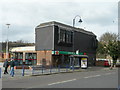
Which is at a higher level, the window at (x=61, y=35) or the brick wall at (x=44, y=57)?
the window at (x=61, y=35)

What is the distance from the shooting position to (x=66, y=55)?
43156 millimetres

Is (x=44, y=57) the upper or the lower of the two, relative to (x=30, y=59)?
upper

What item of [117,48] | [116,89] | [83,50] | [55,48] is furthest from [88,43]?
[116,89]

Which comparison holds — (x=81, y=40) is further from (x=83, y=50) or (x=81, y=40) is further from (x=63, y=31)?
(x=63, y=31)

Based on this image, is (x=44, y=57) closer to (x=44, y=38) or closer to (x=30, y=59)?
(x=44, y=38)

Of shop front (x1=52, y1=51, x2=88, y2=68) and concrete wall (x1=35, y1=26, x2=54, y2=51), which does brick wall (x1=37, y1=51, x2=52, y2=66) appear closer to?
shop front (x1=52, y1=51, x2=88, y2=68)

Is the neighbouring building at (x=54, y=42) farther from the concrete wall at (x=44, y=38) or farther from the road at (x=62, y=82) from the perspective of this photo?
the road at (x=62, y=82)

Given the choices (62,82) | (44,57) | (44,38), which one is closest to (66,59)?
(44,57)

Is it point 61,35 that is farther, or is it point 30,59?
point 30,59

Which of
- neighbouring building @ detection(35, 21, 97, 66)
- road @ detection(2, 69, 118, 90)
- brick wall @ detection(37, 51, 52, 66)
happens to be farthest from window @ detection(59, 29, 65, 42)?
road @ detection(2, 69, 118, 90)

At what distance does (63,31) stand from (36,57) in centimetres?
809

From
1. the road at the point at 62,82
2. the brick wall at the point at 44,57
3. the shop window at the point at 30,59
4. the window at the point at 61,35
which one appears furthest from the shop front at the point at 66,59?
the road at the point at 62,82

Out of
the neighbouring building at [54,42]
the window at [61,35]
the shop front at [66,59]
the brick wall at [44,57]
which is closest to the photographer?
the shop front at [66,59]

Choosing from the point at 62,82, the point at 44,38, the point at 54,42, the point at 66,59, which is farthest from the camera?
the point at 66,59
